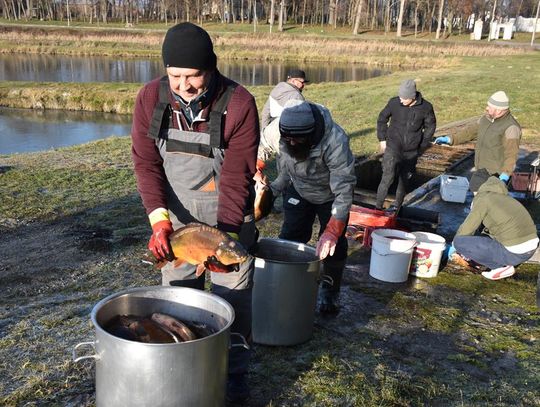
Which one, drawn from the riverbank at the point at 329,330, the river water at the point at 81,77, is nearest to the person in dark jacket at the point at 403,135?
the riverbank at the point at 329,330

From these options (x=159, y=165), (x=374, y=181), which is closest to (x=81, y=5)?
(x=374, y=181)

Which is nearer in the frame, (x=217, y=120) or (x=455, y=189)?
(x=217, y=120)

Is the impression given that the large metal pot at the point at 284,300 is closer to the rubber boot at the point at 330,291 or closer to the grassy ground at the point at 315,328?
the grassy ground at the point at 315,328

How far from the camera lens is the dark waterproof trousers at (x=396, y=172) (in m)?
7.91

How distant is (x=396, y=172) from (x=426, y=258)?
2.73 metres

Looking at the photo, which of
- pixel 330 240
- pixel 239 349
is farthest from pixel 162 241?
pixel 330 240

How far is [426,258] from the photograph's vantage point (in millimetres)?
5508

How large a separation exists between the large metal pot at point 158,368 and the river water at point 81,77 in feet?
47.9

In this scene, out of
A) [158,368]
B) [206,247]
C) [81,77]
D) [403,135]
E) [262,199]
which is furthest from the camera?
[81,77]

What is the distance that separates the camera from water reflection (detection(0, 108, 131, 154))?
16734mm

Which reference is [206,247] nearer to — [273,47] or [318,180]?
[318,180]

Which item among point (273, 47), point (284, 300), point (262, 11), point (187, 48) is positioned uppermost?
Answer: point (187, 48)

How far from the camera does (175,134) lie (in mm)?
2930

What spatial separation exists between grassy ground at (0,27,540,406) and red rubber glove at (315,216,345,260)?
2.35ft
